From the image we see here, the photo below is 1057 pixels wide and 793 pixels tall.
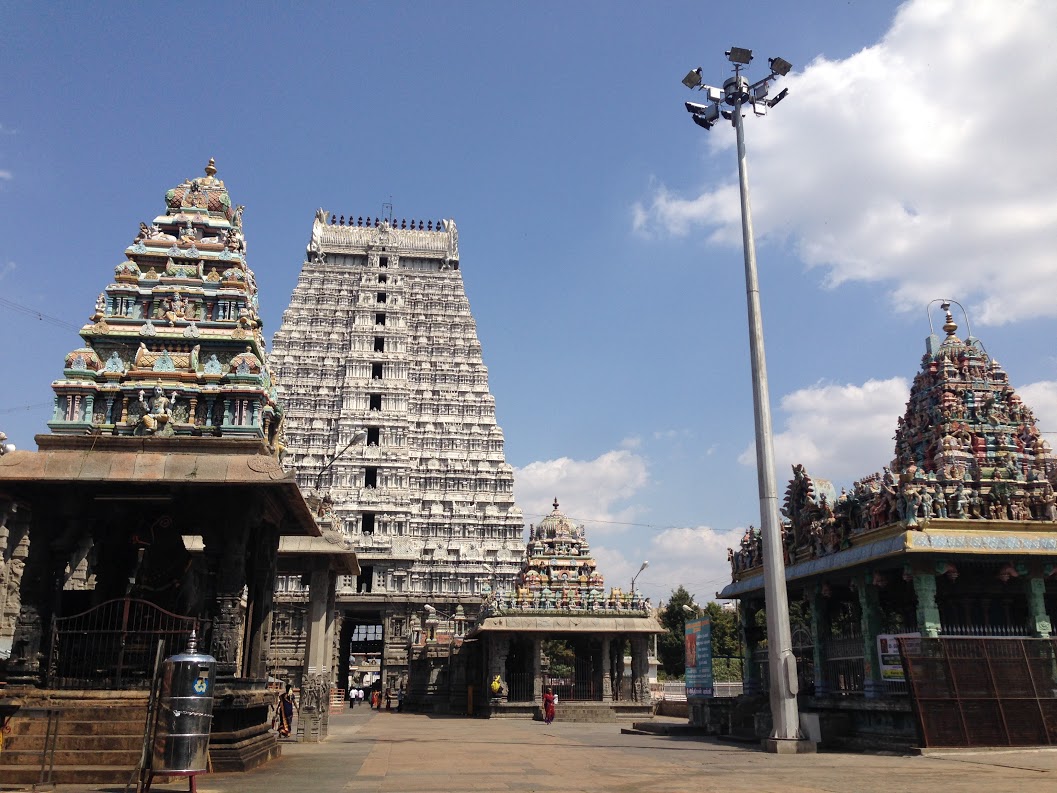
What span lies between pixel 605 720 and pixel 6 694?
85.8ft

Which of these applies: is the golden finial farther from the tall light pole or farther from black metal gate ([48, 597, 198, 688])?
black metal gate ([48, 597, 198, 688])

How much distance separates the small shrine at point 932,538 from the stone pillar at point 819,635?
3 cm

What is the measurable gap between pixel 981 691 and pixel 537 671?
72.6ft

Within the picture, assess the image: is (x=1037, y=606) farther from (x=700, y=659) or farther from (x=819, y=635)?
(x=700, y=659)

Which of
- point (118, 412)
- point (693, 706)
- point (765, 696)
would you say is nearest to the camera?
point (118, 412)

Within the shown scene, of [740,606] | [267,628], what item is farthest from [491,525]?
[267,628]

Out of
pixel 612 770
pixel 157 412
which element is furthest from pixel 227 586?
pixel 612 770

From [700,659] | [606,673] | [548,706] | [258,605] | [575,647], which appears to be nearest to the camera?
[258,605]

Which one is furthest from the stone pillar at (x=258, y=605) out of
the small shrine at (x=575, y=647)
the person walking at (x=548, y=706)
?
the small shrine at (x=575, y=647)

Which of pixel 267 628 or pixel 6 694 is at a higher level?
pixel 267 628

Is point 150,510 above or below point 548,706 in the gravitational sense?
above

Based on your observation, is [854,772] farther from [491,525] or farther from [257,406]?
[491,525]

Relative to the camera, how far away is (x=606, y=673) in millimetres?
37500

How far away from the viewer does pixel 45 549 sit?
52.4 ft
